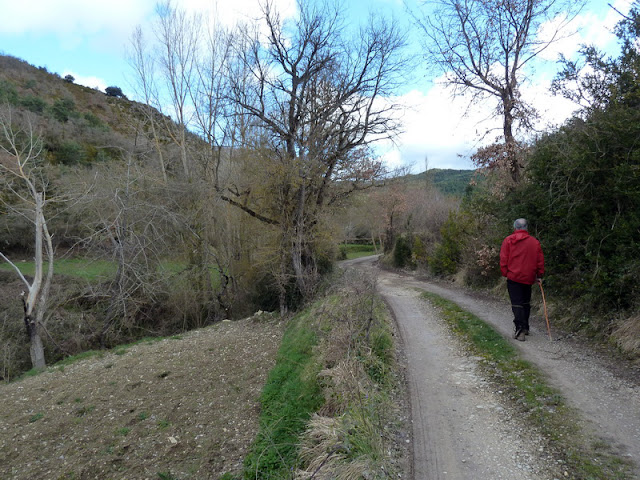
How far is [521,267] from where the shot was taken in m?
6.12

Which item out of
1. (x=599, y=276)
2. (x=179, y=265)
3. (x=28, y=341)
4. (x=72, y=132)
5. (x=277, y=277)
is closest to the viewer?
(x=599, y=276)

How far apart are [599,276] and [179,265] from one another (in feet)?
49.4

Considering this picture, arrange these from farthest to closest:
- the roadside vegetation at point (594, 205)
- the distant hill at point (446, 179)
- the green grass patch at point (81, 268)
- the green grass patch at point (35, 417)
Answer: the distant hill at point (446, 179) < the green grass patch at point (81, 268) < the green grass patch at point (35, 417) < the roadside vegetation at point (594, 205)

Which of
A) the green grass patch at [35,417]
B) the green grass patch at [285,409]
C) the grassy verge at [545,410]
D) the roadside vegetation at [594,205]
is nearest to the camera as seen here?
the grassy verge at [545,410]

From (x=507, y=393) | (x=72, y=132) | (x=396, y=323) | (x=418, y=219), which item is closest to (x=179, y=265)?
(x=396, y=323)

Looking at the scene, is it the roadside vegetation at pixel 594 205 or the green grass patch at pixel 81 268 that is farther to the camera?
the green grass patch at pixel 81 268

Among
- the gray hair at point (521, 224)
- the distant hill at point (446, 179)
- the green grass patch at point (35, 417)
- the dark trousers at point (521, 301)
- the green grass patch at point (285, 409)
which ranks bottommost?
the green grass patch at point (35, 417)

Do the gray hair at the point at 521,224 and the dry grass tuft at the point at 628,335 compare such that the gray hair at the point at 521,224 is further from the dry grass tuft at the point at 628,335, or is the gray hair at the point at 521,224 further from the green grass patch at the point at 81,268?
the green grass patch at the point at 81,268

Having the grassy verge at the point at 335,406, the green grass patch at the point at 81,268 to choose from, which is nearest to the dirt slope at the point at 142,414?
the grassy verge at the point at 335,406

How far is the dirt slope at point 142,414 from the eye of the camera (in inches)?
236

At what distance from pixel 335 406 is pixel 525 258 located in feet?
12.2

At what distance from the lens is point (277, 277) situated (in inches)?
462

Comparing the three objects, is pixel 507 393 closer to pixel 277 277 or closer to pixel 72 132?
pixel 277 277

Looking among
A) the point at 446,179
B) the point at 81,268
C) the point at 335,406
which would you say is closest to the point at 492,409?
the point at 335,406
